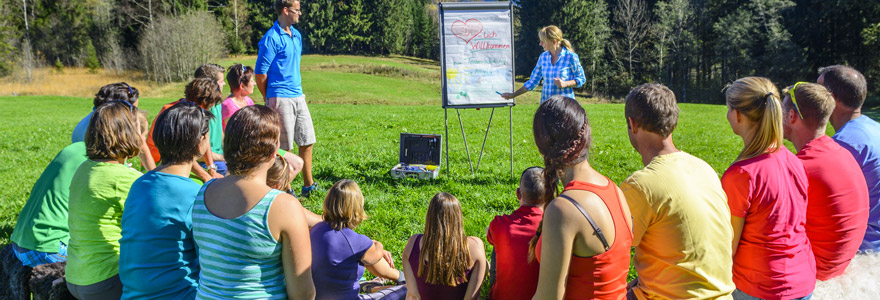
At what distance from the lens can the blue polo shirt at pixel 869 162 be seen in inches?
140

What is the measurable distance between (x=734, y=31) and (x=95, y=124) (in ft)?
164

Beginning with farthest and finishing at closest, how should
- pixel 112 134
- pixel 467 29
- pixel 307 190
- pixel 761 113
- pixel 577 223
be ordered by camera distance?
1. pixel 467 29
2. pixel 307 190
3. pixel 112 134
4. pixel 761 113
5. pixel 577 223

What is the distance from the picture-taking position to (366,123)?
15.3 m

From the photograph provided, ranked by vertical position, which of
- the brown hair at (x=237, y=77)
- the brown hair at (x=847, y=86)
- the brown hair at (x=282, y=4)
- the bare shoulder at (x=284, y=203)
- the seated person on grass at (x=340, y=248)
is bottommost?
the seated person on grass at (x=340, y=248)

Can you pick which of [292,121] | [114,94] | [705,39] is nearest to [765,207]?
[114,94]

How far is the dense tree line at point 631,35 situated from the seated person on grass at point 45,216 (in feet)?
156

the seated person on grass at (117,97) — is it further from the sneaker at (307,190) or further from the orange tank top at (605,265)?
the orange tank top at (605,265)

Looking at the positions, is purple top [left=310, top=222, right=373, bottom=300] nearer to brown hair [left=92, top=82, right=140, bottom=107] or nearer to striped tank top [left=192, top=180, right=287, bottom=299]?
striped tank top [left=192, top=180, right=287, bottom=299]

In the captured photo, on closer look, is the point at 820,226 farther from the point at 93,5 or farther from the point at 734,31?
the point at 93,5

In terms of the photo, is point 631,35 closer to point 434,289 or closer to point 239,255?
point 434,289

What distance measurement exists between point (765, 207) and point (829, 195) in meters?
0.87

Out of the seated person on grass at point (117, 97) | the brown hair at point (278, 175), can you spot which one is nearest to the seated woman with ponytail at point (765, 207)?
the brown hair at point (278, 175)

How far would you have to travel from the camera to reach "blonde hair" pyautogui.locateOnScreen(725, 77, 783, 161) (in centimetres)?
267

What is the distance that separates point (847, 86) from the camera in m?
3.72
